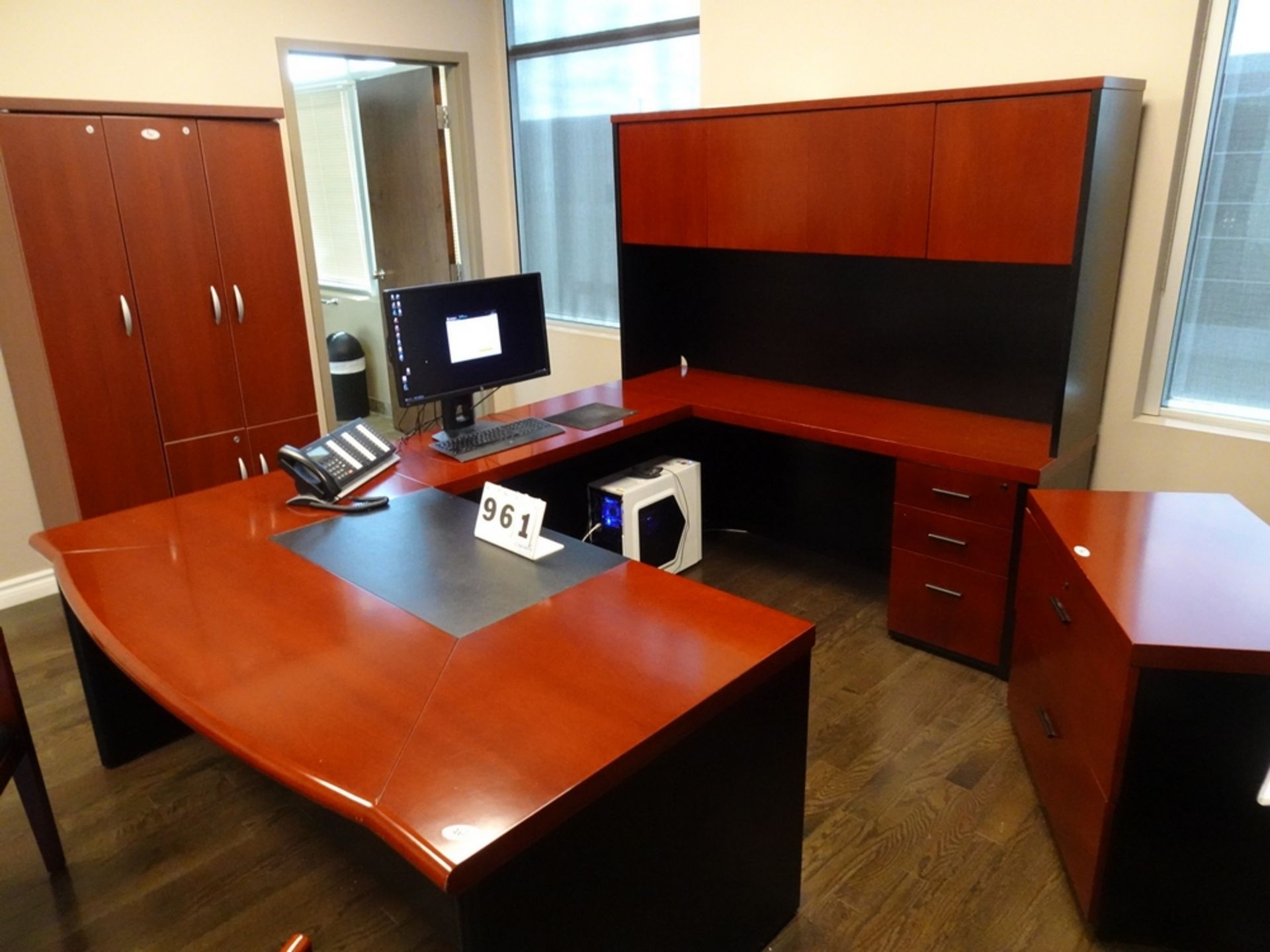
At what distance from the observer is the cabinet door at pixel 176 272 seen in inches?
120

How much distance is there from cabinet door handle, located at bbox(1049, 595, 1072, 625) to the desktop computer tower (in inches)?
54.8

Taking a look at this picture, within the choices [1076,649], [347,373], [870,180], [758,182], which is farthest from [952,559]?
[347,373]

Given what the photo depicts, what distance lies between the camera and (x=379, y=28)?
4219mm

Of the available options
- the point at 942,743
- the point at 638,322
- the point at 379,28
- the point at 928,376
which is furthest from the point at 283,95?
the point at 942,743

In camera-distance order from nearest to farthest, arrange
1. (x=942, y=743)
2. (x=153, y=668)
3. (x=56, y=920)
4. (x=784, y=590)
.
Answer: (x=153, y=668), (x=56, y=920), (x=942, y=743), (x=784, y=590)

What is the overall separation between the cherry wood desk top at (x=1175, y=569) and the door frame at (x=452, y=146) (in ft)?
10.7

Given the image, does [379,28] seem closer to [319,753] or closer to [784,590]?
[784,590]

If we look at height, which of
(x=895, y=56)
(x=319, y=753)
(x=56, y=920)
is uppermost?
(x=895, y=56)

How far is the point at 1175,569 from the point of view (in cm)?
185

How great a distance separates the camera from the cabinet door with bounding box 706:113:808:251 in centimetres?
299

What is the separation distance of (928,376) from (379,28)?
305 centimetres

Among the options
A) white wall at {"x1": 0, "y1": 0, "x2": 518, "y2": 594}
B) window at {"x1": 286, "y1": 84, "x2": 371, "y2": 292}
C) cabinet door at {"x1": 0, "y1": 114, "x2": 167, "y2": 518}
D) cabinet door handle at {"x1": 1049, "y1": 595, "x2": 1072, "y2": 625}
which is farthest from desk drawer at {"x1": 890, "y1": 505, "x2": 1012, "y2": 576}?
window at {"x1": 286, "y1": 84, "x2": 371, "y2": 292}

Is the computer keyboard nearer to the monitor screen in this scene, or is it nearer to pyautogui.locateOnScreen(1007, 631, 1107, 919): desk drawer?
the monitor screen

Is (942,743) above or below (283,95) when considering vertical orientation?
below
